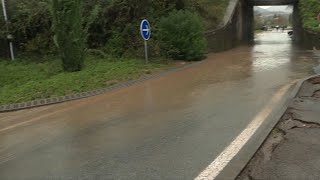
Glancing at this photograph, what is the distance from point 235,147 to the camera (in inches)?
249

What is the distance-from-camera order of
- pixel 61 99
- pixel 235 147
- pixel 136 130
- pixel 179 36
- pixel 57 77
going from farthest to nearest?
pixel 179 36 < pixel 57 77 < pixel 61 99 < pixel 136 130 < pixel 235 147

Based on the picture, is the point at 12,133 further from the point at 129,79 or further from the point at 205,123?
→ the point at 129,79

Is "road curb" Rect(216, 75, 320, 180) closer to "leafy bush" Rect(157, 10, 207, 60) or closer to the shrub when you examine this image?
the shrub

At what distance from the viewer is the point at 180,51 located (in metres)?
19.2

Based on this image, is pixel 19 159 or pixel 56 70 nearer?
pixel 19 159

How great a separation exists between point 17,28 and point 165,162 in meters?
18.5

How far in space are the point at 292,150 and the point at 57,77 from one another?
9.91 m

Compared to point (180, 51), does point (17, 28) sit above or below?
above

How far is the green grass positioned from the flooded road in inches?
48.6

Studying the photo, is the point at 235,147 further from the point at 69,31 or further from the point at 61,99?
the point at 69,31

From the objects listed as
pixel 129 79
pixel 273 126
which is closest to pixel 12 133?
pixel 273 126

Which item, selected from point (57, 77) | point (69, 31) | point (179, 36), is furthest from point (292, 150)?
point (179, 36)

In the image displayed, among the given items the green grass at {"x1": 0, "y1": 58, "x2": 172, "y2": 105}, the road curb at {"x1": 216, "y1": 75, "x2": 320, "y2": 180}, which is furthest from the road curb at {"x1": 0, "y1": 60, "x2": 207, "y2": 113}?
the road curb at {"x1": 216, "y1": 75, "x2": 320, "y2": 180}

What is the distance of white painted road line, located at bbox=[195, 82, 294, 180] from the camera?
17.4 ft
